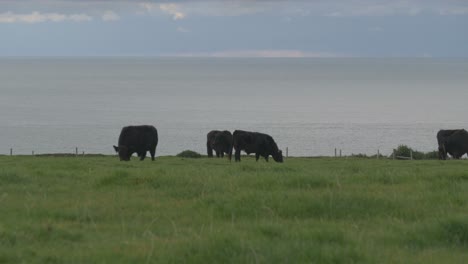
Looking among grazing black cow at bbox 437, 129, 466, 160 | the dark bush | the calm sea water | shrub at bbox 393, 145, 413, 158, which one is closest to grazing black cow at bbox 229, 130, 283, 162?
Result: grazing black cow at bbox 437, 129, 466, 160

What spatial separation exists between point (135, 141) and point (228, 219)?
2677 cm

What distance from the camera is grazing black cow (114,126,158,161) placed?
119ft

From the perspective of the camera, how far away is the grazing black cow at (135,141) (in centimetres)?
3630

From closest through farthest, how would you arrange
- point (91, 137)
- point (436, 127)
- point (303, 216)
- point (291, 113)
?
point (303, 216), point (91, 137), point (436, 127), point (291, 113)

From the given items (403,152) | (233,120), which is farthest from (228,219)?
(233,120)

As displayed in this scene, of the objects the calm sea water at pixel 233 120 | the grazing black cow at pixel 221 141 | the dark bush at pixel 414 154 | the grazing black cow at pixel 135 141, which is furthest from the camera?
the calm sea water at pixel 233 120

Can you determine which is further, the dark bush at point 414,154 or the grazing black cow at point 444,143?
the dark bush at point 414,154

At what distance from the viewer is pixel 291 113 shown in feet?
479

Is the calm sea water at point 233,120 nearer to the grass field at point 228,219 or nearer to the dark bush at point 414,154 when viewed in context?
the dark bush at point 414,154

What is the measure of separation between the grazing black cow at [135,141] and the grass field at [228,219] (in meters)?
20.7

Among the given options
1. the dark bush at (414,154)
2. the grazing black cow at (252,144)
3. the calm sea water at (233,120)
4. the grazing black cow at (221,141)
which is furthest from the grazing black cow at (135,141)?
the calm sea water at (233,120)

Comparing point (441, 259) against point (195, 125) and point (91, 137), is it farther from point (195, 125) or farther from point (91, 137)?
point (195, 125)

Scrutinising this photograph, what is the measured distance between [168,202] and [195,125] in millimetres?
109825

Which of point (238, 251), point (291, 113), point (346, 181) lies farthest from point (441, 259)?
point (291, 113)
